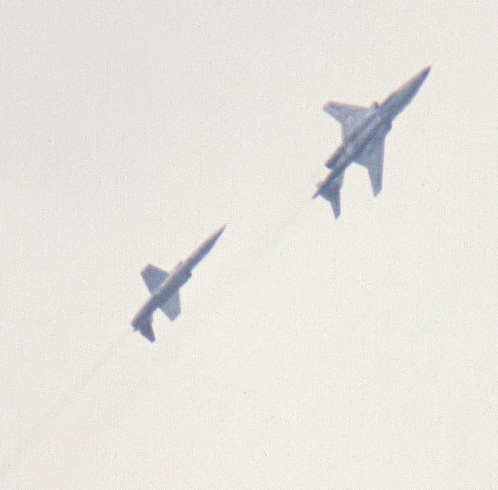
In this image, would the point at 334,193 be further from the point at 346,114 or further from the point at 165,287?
the point at 165,287

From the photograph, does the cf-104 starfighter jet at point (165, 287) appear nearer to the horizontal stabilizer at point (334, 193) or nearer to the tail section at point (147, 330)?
the tail section at point (147, 330)

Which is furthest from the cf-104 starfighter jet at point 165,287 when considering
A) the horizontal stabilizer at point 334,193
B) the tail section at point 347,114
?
the tail section at point 347,114

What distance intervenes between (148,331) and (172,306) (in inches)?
162

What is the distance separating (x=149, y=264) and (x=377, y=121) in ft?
104

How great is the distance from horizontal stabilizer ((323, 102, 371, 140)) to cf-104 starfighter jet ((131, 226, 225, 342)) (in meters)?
19.7

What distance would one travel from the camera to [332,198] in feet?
329

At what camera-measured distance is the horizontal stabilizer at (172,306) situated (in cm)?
9919

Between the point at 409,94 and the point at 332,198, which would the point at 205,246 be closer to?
the point at 332,198

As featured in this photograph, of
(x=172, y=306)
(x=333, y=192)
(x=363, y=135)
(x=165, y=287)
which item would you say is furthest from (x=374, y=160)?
(x=172, y=306)

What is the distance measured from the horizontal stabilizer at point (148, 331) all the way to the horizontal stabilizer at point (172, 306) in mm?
2221

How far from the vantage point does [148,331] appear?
327 ft

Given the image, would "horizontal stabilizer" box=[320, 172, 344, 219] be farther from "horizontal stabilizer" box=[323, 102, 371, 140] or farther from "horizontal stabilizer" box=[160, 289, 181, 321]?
"horizontal stabilizer" box=[160, 289, 181, 321]

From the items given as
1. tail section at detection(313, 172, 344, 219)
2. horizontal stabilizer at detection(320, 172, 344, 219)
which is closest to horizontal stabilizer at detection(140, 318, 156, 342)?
tail section at detection(313, 172, 344, 219)

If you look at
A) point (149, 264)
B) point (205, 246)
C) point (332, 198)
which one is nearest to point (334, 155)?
point (332, 198)
